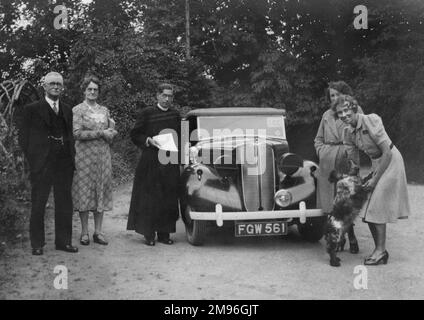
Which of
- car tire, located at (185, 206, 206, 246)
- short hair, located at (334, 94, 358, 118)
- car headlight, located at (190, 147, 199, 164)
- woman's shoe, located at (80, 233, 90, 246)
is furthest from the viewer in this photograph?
car headlight, located at (190, 147, 199, 164)

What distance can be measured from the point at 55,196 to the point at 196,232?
1.62 m

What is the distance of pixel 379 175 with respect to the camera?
4.88 meters

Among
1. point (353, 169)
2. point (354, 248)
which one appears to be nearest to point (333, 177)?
point (353, 169)

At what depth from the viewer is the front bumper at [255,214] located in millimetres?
5527

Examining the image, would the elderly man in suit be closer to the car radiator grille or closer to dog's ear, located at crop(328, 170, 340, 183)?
the car radiator grille

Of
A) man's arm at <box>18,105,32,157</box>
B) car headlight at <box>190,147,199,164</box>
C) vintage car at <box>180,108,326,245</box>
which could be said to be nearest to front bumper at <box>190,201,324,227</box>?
vintage car at <box>180,108,326,245</box>

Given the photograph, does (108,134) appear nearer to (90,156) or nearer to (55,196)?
(90,156)

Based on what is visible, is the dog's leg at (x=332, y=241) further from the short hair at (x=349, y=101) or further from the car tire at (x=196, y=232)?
the car tire at (x=196, y=232)

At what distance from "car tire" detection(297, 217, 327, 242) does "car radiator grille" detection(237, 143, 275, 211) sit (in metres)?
0.57

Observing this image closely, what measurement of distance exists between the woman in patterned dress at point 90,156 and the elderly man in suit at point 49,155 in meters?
0.26

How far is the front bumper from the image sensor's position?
18.1 feet

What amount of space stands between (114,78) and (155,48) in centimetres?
219
